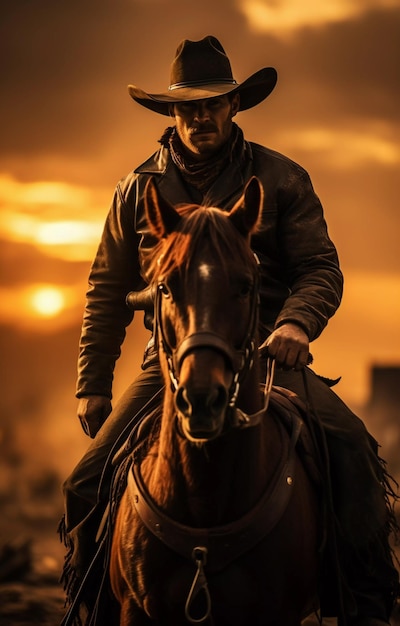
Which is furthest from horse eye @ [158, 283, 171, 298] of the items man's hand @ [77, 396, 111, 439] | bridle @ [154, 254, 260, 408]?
man's hand @ [77, 396, 111, 439]

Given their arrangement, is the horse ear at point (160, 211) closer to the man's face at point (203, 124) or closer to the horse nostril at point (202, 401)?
the horse nostril at point (202, 401)

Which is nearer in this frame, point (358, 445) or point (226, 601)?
point (226, 601)

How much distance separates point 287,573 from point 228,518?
43 cm

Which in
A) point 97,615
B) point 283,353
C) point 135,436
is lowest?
point 97,615

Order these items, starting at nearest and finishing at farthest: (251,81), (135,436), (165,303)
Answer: (165,303)
(135,436)
(251,81)

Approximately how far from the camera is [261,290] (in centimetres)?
777

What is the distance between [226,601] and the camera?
20.4 ft

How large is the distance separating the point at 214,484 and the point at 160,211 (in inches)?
52.1

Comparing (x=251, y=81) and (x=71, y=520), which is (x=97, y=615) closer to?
(x=71, y=520)

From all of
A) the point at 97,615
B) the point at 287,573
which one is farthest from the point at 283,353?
the point at 97,615

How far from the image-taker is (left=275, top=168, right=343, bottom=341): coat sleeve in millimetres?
7562

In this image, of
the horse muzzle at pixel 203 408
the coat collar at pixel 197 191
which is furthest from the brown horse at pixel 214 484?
the coat collar at pixel 197 191

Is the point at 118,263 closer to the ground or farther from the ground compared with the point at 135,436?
farther from the ground

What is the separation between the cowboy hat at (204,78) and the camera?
8.05 meters
